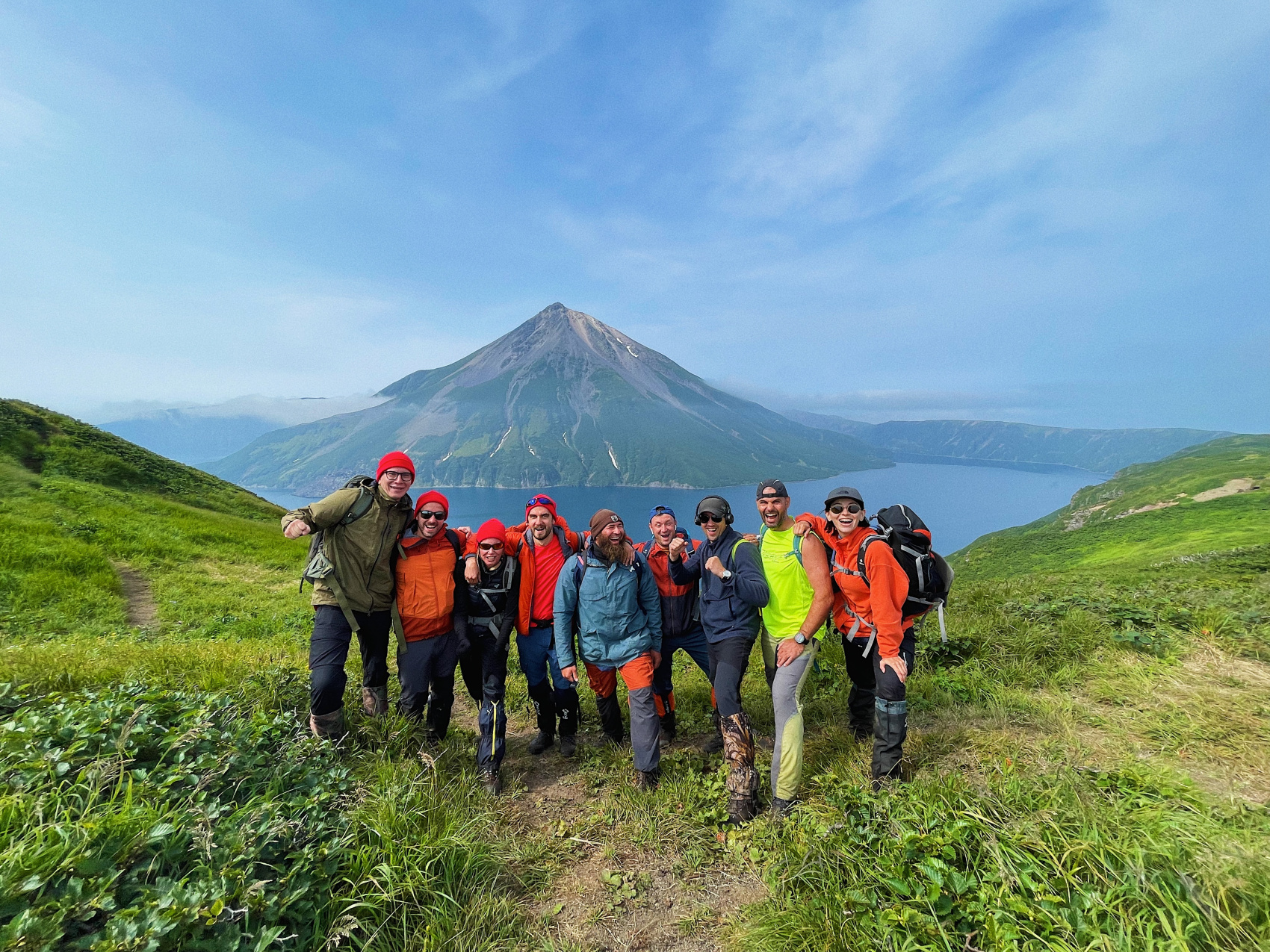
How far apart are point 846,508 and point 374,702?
16.4 ft

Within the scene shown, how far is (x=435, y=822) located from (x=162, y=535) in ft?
61.5

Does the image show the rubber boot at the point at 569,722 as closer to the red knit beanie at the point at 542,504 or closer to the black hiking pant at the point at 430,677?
the black hiking pant at the point at 430,677

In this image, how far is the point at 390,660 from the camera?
8344 mm

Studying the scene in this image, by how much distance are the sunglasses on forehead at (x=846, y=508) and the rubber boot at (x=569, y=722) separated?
135 inches

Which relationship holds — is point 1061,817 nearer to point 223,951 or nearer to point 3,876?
point 223,951

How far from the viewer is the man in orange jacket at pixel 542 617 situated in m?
5.36

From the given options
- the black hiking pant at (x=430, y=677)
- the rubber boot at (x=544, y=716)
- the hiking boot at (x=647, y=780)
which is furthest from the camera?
the rubber boot at (x=544, y=716)

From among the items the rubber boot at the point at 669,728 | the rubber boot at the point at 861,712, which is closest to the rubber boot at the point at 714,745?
the rubber boot at the point at 669,728

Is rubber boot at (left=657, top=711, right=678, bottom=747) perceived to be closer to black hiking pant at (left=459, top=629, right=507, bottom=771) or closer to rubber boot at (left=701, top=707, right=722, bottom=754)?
rubber boot at (left=701, top=707, right=722, bottom=754)

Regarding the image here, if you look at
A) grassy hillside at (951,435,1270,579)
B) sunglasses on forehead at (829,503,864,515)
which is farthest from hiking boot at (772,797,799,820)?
grassy hillside at (951,435,1270,579)

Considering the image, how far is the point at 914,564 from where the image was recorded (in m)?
4.34

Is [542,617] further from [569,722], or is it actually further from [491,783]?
[491,783]

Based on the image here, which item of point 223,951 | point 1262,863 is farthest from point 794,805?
point 223,951

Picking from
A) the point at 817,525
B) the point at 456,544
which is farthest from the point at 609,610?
the point at 817,525
